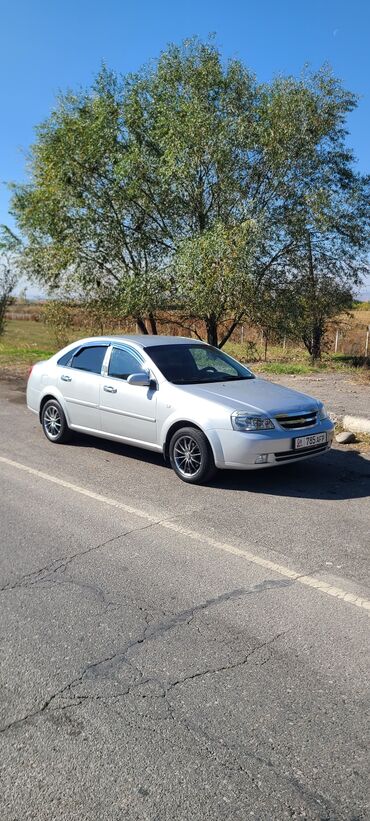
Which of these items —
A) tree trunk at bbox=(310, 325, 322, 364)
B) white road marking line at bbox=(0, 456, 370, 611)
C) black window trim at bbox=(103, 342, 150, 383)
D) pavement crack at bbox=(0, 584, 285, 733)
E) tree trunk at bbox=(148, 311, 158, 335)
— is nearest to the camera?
pavement crack at bbox=(0, 584, 285, 733)

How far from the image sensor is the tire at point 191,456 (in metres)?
6.69

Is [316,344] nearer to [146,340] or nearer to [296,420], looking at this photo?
[146,340]

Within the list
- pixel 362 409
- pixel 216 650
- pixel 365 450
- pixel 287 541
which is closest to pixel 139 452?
pixel 365 450

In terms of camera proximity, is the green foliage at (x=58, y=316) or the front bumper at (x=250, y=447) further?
the green foliage at (x=58, y=316)

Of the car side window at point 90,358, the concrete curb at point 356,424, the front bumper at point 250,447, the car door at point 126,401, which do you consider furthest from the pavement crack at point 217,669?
the concrete curb at point 356,424

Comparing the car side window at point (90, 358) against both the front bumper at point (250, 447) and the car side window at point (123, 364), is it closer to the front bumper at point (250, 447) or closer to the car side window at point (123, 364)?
the car side window at point (123, 364)

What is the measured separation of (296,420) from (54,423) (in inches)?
136

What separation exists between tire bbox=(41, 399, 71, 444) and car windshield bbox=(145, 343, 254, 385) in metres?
1.62

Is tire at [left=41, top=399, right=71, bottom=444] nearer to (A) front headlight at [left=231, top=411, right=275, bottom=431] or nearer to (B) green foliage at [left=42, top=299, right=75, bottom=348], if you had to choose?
(A) front headlight at [left=231, top=411, right=275, bottom=431]

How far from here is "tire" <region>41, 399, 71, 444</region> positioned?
8.59 m

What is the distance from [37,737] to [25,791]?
0.30 metres

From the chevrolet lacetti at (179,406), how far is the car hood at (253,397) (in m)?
0.01

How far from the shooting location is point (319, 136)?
15.7m

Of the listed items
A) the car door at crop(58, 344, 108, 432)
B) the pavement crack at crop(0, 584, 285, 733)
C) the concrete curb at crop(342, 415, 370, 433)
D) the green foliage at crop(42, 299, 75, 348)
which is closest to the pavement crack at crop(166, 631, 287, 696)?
the pavement crack at crop(0, 584, 285, 733)
